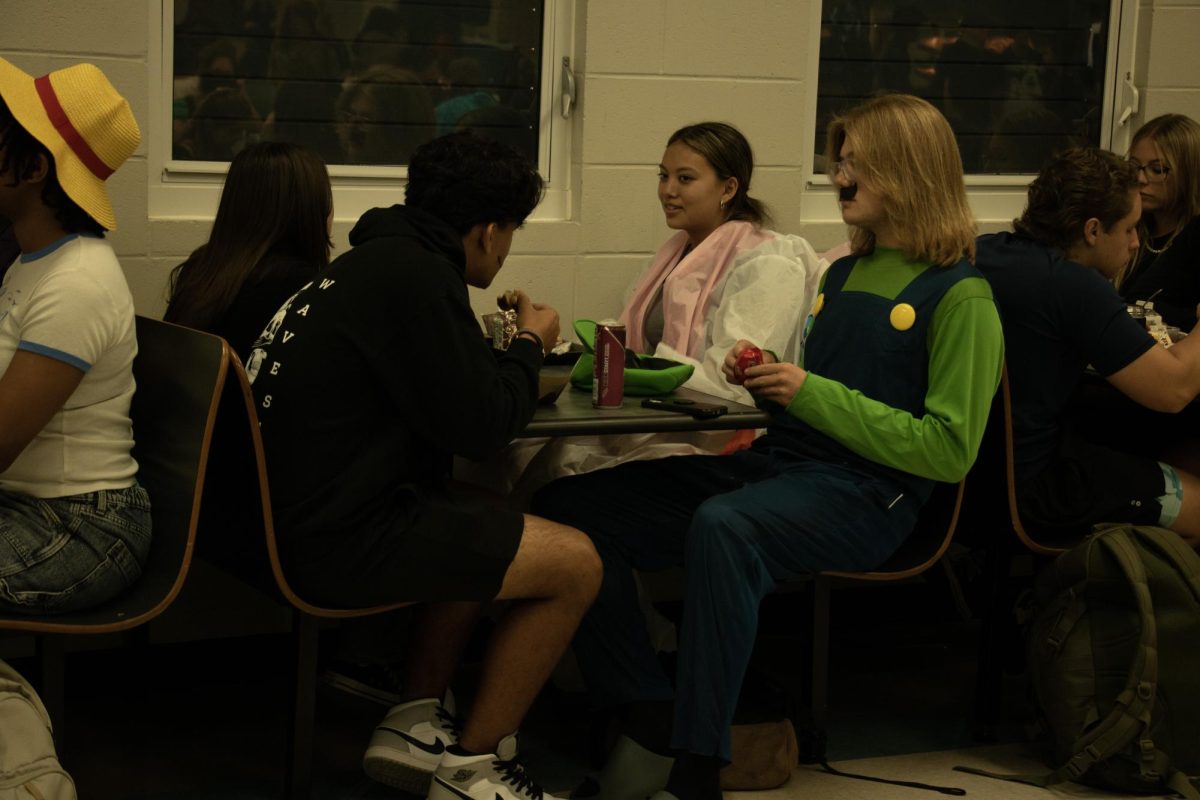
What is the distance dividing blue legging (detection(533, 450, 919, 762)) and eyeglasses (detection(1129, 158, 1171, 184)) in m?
1.56

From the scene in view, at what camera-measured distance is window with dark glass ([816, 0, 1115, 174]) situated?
3.94m

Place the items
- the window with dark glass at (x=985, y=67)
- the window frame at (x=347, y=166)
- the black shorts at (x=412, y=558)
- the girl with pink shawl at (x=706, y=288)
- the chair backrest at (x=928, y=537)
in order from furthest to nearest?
1. the window with dark glass at (x=985, y=67)
2. the window frame at (x=347, y=166)
3. the girl with pink shawl at (x=706, y=288)
4. the chair backrest at (x=928, y=537)
5. the black shorts at (x=412, y=558)

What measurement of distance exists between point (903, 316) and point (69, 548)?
4.78 feet

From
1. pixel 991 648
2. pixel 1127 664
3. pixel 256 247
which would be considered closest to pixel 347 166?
pixel 256 247

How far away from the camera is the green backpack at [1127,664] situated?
2676 millimetres

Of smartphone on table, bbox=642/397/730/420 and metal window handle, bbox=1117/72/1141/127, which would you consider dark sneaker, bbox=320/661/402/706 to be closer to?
smartphone on table, bbox=642/397/730/420

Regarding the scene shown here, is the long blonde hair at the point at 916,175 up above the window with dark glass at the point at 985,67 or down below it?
below

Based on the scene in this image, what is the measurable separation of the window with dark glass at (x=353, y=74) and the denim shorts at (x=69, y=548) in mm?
1287

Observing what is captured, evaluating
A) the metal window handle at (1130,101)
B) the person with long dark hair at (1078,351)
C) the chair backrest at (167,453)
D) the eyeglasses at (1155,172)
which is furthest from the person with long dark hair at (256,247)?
the metal window handle at (1130,101)

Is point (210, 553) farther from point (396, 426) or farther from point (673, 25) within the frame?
point (673, 25)

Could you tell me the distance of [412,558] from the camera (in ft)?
7.72

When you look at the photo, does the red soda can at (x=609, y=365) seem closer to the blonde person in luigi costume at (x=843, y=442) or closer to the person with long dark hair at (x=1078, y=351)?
the blonde person in luigi costume at (x=843, y=442)

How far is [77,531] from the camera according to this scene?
2.21 meters

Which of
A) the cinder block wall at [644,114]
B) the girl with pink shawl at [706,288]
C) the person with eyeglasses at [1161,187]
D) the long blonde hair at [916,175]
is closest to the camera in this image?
the long blonde hair at [916,175]
